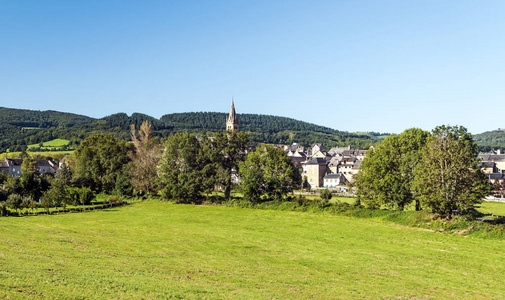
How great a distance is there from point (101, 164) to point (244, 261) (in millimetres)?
64294

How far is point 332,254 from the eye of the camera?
28016mm

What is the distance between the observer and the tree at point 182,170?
208 feet

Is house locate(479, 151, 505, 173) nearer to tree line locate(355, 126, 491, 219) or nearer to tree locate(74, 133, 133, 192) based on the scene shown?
tree line locate(355, 126, 491, 219)

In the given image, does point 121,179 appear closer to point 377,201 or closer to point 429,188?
point 377,201

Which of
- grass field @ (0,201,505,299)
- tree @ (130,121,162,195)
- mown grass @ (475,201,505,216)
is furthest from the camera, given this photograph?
tree @ (130,121,162,195)

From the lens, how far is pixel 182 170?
218 feet

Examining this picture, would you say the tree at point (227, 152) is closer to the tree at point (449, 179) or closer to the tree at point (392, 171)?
the tree at point (392, 171)

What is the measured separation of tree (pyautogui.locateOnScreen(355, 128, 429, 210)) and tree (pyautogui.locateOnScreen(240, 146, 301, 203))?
35.8 ft

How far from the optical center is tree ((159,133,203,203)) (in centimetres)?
6347

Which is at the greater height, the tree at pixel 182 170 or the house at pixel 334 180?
the tree at pixel 182 170

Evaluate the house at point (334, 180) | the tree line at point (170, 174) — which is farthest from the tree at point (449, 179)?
the house at point (334, 180)

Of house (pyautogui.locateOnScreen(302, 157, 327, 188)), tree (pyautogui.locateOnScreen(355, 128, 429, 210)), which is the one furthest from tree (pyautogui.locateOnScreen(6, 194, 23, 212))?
house (pyautogui.locateOnScreen(302, 157, 327, 188))

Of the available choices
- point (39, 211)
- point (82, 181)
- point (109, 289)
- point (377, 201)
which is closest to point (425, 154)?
point (377, 201)

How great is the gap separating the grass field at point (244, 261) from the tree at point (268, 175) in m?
16.2
